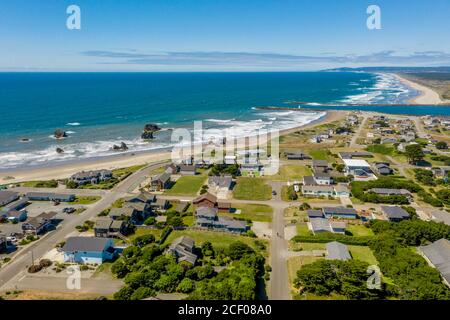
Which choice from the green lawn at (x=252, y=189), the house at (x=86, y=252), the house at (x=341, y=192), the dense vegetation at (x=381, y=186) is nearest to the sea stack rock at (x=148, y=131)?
the green lawn at (x=252, y=189)

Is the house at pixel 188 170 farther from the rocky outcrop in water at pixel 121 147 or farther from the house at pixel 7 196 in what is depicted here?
the house at pixel 7 196

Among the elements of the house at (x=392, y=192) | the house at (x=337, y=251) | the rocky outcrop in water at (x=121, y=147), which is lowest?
the house at (x=337, y=251)

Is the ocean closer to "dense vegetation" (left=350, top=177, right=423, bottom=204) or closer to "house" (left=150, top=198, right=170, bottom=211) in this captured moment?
"house" (left=150, top=198, right=170, bottom=211)

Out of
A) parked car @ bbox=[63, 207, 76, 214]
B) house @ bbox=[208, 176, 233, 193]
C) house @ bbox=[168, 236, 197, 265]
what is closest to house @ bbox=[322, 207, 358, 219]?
house @ bbox=[208, 176, 233, 193]

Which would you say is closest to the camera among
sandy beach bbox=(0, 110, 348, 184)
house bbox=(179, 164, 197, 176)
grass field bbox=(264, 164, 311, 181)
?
grass field bbox=(264, 164, 311, 181)

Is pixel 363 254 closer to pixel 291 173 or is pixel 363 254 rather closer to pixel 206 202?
pixel 206 202

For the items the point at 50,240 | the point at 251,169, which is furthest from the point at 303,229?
the point at 50,240

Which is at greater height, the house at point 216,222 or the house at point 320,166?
the house at point 320,166
